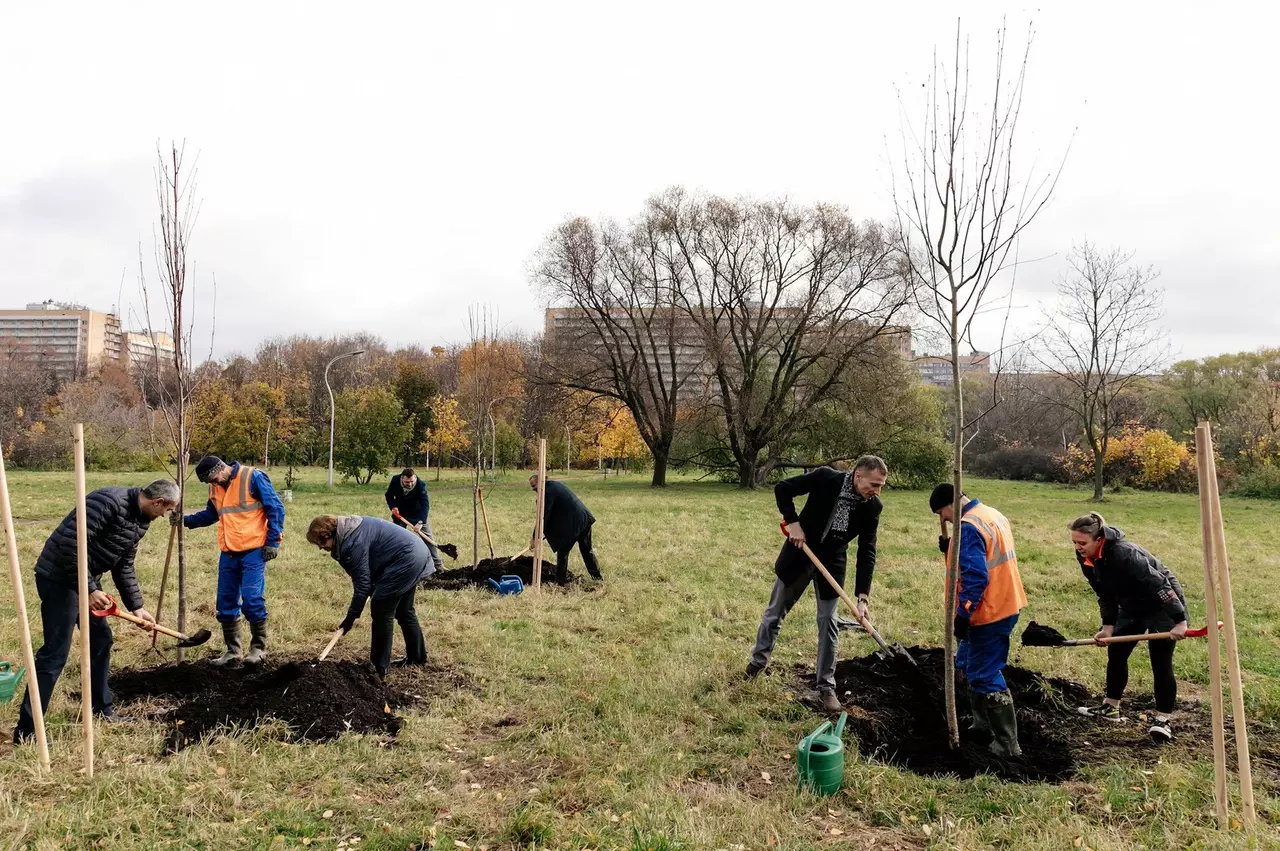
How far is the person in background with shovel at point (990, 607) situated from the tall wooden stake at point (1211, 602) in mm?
922

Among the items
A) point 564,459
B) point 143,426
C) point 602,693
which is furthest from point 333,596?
point 143,426

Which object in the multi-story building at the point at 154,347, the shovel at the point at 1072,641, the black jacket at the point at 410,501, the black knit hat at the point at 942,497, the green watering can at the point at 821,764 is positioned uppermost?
the multi-story building at the point at 154,347

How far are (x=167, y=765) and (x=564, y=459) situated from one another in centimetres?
3695

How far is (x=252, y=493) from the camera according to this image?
225 inches

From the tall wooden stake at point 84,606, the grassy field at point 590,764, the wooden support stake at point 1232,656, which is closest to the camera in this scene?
the wooden support stake at point 1232,656

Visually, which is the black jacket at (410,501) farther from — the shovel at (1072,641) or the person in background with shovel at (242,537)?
the shovel at (1072,641)

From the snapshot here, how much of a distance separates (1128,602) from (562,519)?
6086 mm

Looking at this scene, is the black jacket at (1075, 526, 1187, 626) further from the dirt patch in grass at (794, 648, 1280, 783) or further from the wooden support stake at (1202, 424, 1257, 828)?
the wooden support stake at (1202, 424, 1257, 828)

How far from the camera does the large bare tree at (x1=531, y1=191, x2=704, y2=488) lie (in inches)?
1133

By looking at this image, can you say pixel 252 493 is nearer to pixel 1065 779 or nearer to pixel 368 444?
pixel 1065 779

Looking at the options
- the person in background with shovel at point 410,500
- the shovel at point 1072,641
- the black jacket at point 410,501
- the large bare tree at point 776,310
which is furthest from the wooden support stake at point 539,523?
the large bare tree at point 776,310

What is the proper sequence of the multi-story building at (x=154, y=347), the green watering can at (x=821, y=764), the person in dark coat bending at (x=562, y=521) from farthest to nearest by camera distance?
1. the person in dark coat bending at (x=562, y=521)
2. the multi-story building at (x=154, y=347)
3. the green watering can at (x=821, y=764)

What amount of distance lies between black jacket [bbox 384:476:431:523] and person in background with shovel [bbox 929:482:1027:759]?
7.37m

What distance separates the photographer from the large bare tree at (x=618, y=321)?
2877cm
